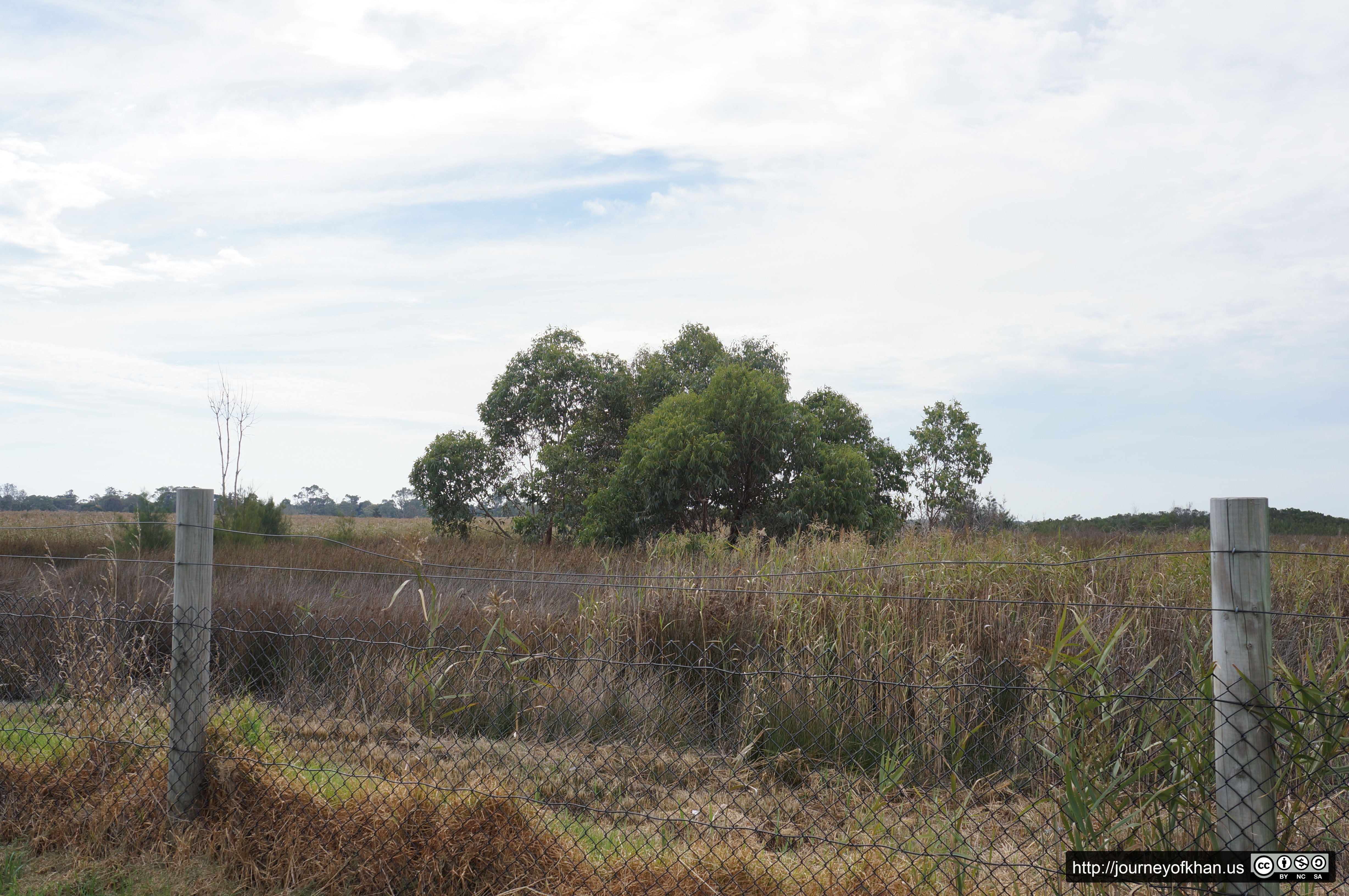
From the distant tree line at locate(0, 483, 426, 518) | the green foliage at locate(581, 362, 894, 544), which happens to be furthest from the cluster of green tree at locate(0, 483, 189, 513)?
the green foliage at locate(581, 362, 894, 544)

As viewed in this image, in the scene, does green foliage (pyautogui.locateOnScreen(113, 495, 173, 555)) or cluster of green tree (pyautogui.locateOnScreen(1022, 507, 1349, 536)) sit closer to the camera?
green foliage (pyautogui.locateOnScreen(113, 495, 173, 555))

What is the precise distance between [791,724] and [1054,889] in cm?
210

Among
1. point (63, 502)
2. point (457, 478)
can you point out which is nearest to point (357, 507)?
point (63, 502)

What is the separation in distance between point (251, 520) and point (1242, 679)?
12.5m

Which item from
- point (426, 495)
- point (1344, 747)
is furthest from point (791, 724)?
point (426, 495)

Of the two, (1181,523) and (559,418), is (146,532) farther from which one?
(1181,523)

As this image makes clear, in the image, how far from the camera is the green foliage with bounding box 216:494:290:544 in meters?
11.6

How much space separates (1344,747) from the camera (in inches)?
113

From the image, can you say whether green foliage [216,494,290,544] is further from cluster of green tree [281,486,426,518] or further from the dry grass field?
cluster of green tree [281,486,426,518]

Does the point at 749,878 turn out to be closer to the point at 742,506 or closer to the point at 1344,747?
the point at 1344,747

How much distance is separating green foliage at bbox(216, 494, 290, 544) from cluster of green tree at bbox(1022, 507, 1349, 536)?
13.7m

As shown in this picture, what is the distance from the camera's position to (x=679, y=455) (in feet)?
41.2

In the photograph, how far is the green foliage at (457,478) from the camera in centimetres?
1886

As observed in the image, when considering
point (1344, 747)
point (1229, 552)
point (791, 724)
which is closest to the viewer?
point (1229, 552)
